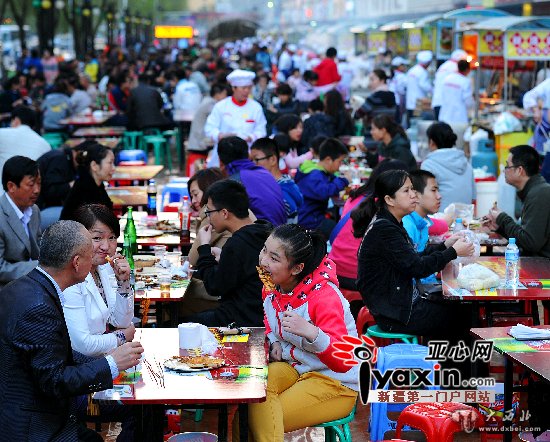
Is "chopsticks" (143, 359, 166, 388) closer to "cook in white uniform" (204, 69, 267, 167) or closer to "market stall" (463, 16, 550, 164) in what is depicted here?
"cook in white uniform" (204, 69, 267, 167)

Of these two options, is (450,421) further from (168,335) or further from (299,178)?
(299,178)

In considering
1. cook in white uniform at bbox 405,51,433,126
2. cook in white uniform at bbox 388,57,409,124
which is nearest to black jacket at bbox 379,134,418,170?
cook in white uniform at bbox 405,51,433,126

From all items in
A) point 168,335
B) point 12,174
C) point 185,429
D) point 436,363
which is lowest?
point 185,429

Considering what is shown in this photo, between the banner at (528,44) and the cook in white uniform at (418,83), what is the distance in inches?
242

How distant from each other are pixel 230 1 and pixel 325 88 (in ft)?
251

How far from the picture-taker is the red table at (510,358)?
473cm

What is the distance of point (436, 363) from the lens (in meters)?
5.98

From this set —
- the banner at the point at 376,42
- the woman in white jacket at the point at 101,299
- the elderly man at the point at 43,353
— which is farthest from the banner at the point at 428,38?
the elderly man at the point at 43,353

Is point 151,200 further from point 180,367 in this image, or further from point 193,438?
point 180,367

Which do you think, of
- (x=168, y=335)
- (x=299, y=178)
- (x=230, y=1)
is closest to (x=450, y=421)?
(x=168, y=335)

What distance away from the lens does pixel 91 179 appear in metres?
8.25

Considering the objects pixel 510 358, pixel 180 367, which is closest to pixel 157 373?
pixel 180 367

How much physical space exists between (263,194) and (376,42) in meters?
23.5

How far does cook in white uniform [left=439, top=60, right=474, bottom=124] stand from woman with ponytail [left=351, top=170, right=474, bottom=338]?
1061cm
